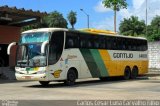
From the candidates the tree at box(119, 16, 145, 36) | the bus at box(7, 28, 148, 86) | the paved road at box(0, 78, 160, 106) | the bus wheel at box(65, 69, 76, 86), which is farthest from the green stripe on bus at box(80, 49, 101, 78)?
the tree at box(119, 16, 145, 36)

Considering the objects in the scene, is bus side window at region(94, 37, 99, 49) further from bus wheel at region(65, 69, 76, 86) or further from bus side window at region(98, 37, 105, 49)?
bus wheel at region(65, 69, 76, 86)

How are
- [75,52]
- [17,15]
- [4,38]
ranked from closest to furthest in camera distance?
[75,52], [17,15], [4,38]

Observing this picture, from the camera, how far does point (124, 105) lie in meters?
14.5

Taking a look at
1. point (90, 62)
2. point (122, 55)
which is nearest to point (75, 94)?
point (90, 62)

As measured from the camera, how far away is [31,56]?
2319cm

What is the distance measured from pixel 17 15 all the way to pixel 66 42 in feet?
36.2

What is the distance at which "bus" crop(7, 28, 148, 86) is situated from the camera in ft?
75.4

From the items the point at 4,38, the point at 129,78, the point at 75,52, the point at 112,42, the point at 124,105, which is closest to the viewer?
the point at 124,105

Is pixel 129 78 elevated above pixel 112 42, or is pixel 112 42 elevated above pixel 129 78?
pixel 112 42

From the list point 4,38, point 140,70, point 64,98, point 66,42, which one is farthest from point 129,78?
point 64,98

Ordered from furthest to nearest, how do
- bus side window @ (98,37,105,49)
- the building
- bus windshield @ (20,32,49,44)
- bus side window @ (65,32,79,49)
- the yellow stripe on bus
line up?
the building < the yellow stripe on bus < bus side window @ (98,37,105,49) < bus side window @ (65,32,79,49) < bus windshield @ (20,32,49,44)

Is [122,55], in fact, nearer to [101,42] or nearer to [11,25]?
[101,42]

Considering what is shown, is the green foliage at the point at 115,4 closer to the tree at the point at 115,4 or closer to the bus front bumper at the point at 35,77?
the tree at the point at 115,4

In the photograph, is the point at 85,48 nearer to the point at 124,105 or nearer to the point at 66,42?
the point at 66,42
